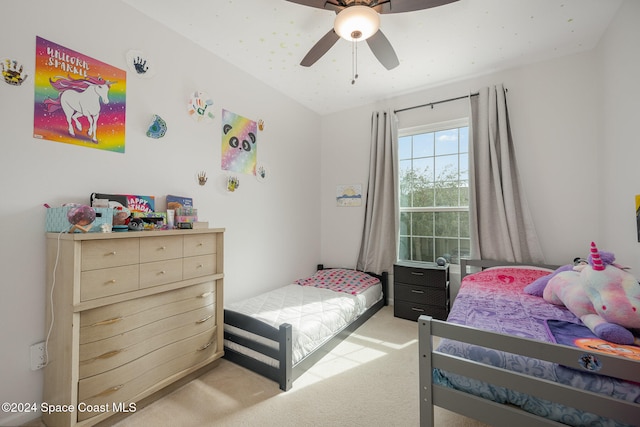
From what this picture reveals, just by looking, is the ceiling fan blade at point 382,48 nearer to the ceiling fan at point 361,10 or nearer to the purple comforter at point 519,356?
the ceiling fan at point 361,10

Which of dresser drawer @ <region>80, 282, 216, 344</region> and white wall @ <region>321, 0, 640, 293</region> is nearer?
dresser drawer @ <region>80, 282, 216, 344</region>

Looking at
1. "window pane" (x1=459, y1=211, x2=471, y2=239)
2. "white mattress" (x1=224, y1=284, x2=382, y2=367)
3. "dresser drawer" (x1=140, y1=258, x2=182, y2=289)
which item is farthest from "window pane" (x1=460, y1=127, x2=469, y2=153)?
"dresser drawer" (x1=140, y1=258, x2=182, y2=289)

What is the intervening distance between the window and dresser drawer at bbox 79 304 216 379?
2.61 meters

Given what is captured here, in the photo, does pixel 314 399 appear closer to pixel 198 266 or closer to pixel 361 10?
pixel 198 266

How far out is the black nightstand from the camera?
117 inches

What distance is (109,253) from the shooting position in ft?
4.99

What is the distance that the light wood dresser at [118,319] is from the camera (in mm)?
1396

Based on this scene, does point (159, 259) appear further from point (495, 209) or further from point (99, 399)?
point (495, 209)

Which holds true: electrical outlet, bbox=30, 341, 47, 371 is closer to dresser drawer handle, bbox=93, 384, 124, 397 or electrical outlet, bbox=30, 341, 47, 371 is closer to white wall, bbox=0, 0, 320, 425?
white wall, bbox=0, 0, 320, 425

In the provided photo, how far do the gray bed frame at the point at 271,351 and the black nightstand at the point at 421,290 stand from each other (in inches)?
44.1

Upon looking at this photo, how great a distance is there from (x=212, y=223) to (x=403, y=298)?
231 cm

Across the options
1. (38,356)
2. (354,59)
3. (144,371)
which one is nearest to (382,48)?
(354,59)

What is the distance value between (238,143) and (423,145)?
7.72 ft

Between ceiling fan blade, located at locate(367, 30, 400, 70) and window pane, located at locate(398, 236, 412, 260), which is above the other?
ceiling fan blade, located at locate(367, 30, 400, 70)
